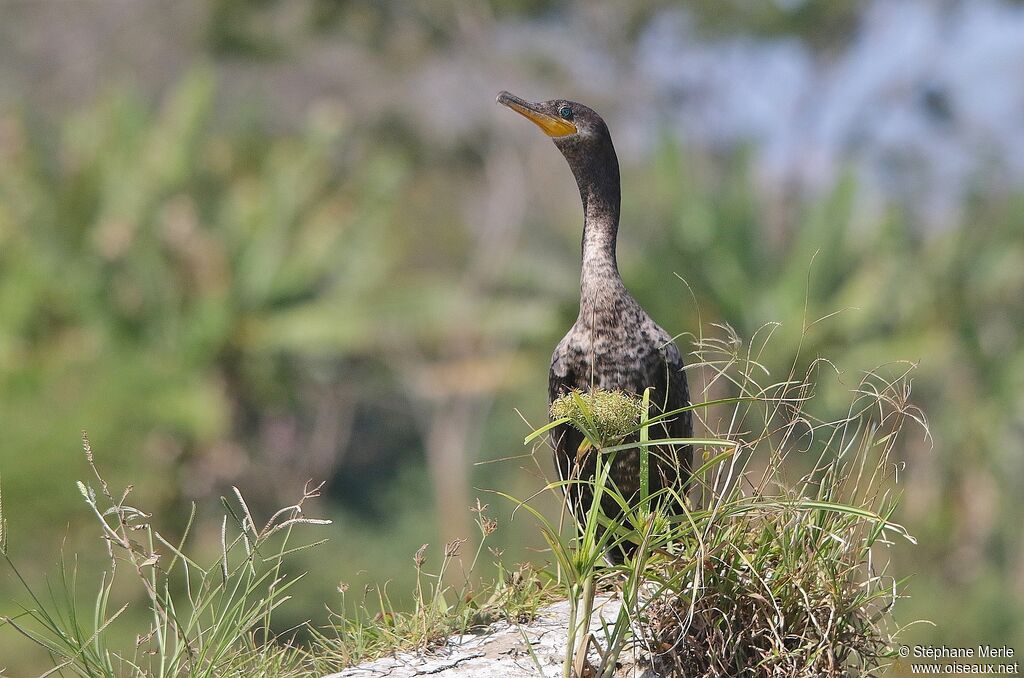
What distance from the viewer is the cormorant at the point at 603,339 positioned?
4074mm

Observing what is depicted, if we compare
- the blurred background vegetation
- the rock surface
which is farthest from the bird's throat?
the blurred background vegetation

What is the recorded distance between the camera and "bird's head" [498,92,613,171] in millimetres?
4422

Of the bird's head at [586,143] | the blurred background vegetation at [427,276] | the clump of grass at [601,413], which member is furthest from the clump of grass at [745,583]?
the blurred background vegetation at [427,276]

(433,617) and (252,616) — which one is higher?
(252,616)

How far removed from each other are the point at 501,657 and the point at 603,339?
1.32 metres

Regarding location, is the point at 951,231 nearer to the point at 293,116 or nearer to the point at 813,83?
the point at 813,83

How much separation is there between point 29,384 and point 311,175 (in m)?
6.26

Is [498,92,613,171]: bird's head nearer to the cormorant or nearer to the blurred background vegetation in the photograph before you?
the cormorant

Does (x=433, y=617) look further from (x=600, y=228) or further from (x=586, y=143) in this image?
(x=586, y=143)

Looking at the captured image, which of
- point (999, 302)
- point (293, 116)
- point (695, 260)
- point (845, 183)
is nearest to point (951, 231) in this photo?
point (999, 302)

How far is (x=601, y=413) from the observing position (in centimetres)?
287

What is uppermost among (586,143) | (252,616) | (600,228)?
(586,143)

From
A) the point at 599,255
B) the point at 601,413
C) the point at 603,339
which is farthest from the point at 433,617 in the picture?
the point at 599,255

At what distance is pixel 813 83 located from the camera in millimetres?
21141
